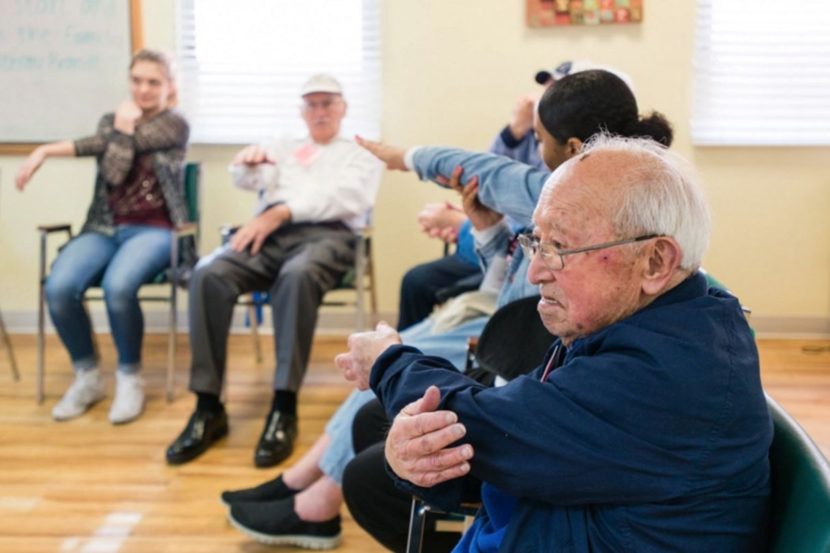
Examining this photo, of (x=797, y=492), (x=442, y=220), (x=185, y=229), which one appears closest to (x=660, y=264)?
(x=797, y=492)

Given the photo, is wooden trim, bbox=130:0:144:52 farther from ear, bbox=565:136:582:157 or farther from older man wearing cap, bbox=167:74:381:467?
ear, bbox=565:136:582:157

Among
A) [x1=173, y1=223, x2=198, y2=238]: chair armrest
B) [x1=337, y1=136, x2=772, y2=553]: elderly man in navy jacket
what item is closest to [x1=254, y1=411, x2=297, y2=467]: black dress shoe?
[x1=173, y1=223, x2=198, y2=238]: chair armrest

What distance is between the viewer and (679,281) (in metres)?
1.02

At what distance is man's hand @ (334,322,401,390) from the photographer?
4.08ft

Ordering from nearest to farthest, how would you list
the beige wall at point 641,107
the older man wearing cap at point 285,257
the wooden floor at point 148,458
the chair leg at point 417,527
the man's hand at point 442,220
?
the chair leg at point 417,527
the wooden floor at point 148,458
the man's hand at point 442,220
the older man wearing cap at point 285,257
the beige wall at point 641,107

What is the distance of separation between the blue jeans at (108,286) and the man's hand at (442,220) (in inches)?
51.1

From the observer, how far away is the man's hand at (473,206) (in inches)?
79.1

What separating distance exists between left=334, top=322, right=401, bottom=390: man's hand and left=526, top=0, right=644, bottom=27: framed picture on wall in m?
3.11

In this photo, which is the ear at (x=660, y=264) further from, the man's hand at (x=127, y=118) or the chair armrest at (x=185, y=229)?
the man's hand at (x=127, y=118)

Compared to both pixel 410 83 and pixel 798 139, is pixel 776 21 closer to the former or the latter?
pixel 798 139

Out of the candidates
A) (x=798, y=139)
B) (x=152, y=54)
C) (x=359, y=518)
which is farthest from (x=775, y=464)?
(x=798, y=139)

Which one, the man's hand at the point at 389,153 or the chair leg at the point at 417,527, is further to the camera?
the man's hand at the point at 389,153

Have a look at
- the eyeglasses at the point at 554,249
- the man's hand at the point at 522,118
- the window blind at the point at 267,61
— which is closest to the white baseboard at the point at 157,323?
the window blind at the point at 267,61

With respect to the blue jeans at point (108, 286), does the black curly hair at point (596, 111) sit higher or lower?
higher
